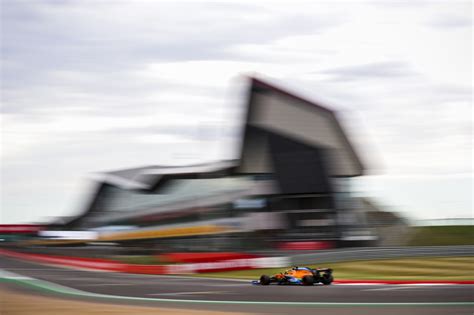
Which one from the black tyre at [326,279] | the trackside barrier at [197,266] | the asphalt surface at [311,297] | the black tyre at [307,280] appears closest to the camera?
the asphalt surface at [311,297]

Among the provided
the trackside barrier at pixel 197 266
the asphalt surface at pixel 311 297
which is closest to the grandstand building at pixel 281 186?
the trackside barrier at pixel 197 266

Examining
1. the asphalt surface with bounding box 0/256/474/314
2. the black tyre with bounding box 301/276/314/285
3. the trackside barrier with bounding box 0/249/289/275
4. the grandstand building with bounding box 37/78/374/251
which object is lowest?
the asphalt surface with bounding box 0/256/474/314

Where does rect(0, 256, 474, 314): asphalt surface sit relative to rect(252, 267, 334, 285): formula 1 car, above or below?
below

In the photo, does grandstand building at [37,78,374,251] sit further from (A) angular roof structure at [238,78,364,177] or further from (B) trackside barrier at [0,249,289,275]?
(B) trackside barrier at [0,249,289,275]

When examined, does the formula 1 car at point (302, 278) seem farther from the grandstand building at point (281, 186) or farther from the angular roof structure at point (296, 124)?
the angular roof structure at point (296, 124)

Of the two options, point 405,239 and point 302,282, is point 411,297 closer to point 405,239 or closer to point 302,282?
point 302,282

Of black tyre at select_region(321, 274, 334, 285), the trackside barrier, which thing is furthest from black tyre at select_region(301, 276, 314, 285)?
the trackside barrier

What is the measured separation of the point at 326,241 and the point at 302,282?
32.3 metres

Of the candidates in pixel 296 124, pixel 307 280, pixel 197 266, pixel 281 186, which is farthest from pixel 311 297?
pixel 281 186

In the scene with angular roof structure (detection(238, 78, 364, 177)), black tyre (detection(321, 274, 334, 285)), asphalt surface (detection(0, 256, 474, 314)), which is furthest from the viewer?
angular roof structure (detection(238, 78, 364, 177))

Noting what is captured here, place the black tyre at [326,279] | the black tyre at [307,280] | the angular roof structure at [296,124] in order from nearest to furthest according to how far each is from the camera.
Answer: the black tyre at [307,280] < the black tyre at [326,279] < the angular roof structure at [296,124]

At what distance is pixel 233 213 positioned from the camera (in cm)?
6306

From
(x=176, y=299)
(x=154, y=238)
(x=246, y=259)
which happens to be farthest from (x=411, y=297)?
(x=154, y=238)

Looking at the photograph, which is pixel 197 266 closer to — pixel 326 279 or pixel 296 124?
pixel 326 279
